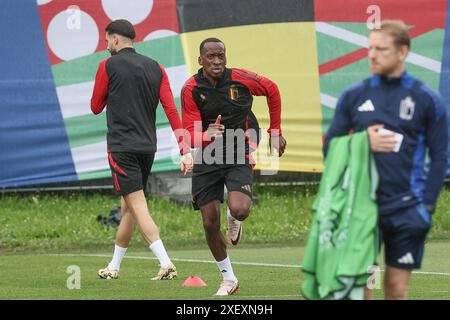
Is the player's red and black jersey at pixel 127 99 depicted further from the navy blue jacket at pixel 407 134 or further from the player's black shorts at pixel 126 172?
the navy blue jacket at pixel 407 134

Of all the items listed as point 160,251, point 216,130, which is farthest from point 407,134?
point 160,251

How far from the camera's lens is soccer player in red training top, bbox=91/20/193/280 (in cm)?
1155

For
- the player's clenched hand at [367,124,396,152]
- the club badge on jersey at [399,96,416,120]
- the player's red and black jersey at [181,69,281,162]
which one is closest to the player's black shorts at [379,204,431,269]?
the player's clenched hand at [367,124,396,152]

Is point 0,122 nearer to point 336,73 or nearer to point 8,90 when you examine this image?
point 8,90

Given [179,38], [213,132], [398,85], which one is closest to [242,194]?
[213,132]

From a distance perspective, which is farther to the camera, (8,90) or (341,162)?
(8,90)

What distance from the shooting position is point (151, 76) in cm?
1169

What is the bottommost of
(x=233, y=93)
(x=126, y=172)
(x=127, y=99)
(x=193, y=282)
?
(x=193, y=282)

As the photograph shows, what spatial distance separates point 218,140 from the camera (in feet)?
35.0

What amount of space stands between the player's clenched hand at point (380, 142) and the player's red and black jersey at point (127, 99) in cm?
459

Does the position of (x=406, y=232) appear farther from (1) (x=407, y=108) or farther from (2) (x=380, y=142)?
(1) (x=407, y=108)

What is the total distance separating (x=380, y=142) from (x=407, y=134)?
206 millimetres

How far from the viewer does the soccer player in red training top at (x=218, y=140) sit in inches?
417
